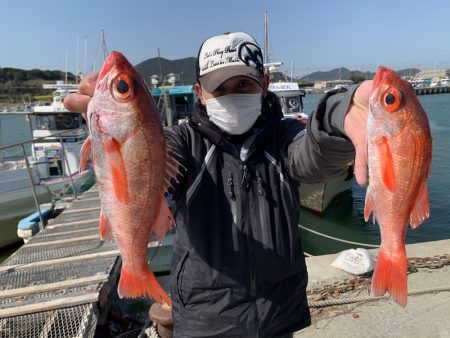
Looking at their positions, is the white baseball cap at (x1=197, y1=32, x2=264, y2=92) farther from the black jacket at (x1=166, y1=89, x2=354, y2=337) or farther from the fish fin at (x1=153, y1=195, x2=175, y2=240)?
the fish fin at (x1=153, y1=195, x2=175, y2=240)

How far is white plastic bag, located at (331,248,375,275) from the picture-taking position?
4.55 m

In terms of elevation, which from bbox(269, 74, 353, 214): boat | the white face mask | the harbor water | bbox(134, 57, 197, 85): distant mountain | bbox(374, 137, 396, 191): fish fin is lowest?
the harbor water

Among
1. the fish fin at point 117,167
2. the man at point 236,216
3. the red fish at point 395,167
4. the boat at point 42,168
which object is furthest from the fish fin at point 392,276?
the boat at point 42,168

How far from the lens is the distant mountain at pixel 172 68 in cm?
1683

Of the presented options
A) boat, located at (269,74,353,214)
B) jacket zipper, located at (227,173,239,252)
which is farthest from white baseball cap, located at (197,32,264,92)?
boat, located at (269,74,353,214)

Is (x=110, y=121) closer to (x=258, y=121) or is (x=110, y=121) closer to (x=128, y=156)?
(x=128, y=156)

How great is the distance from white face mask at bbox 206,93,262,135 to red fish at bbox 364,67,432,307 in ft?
2.77

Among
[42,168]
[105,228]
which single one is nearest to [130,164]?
[105,228]

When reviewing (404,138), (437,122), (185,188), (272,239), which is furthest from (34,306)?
(437,122)

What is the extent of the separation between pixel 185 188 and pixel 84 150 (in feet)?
1.96

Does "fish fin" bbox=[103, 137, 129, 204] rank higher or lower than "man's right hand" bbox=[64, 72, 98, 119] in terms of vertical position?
lower

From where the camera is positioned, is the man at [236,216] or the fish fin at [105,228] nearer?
the fish fin at [105,228]

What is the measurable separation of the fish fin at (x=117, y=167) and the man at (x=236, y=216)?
429mm

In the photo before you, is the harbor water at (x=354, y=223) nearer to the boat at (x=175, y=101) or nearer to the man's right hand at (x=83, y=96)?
the boat at (x=175, y=101)
